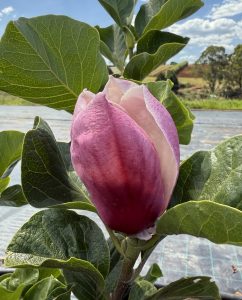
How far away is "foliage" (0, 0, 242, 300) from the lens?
375 millimetres

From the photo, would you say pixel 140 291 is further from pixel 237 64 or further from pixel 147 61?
pixel 237 64

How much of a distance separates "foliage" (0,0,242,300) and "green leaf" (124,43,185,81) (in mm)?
15

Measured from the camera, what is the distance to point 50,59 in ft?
1.50

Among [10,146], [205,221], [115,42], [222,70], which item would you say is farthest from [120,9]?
[222,70]

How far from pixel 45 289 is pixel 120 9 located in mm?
438

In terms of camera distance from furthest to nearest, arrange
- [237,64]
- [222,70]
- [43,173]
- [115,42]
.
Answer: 1. [222,70]
2. [237,64]
3. [115,42]
4. [43,173]

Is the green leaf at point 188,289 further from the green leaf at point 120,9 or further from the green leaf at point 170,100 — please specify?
the green leaf at point 120,9

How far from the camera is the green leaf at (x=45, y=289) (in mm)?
572

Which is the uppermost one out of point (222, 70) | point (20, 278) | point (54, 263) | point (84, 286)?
point (54, 263)

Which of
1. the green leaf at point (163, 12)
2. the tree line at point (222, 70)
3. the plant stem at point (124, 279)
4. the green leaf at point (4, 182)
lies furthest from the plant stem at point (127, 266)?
the tree line at point (222, 70)

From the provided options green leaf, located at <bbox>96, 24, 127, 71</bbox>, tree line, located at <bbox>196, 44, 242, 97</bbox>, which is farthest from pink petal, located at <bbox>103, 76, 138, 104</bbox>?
tree line, located at <bbox>196, 44, 242, 97</bbox>

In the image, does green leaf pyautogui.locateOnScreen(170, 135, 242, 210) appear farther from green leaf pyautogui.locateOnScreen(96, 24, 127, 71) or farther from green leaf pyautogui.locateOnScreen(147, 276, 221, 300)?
green leaf pyautogui.locateOnScreen(96, 24, 127, 71)

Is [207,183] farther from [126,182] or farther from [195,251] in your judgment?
[195,251]

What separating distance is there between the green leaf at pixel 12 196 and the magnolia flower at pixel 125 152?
284 mm
